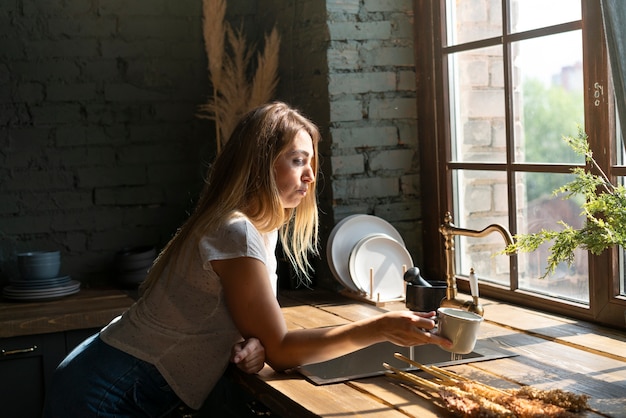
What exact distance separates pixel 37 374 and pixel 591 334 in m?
1.90

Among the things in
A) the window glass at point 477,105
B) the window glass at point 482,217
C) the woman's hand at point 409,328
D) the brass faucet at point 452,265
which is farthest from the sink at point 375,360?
the window glass at point 477,105

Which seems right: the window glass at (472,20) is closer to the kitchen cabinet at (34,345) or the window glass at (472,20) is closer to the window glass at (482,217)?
the window glass at (482,217)

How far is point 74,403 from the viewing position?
2.17 meters

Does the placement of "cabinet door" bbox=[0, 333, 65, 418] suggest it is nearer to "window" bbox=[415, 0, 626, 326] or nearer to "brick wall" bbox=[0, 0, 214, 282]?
"brick wall" bbox=[0, 0, 214, 282]

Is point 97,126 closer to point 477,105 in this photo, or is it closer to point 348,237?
point 348,237

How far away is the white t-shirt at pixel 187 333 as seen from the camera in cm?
219

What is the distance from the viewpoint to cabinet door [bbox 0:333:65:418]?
3051 mm

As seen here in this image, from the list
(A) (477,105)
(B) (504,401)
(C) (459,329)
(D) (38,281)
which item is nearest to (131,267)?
(D) (38,281)

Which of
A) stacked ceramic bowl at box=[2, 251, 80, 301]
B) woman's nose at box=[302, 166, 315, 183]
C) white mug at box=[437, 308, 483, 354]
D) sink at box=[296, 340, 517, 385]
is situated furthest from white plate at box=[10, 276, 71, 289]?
white mug at box=[437, 308, 483, 354]

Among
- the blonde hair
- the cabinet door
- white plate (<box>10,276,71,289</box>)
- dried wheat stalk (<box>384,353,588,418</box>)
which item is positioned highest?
the blonde hair

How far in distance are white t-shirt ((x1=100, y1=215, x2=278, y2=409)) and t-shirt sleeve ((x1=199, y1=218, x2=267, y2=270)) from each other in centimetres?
4

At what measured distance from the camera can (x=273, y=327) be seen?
2078mm

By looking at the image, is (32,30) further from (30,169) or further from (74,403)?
(74,403)

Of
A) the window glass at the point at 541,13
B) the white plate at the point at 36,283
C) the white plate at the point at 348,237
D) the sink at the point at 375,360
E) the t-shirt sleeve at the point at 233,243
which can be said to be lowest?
the sink at the point at 375,360
